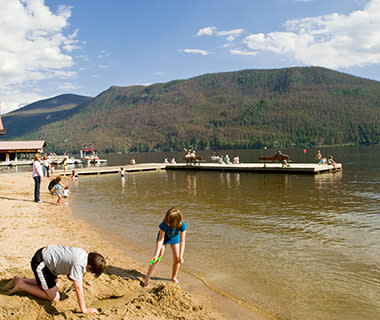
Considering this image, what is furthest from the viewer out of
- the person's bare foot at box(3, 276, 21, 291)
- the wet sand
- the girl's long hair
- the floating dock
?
the floating dock

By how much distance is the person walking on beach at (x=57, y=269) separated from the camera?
4.84 m

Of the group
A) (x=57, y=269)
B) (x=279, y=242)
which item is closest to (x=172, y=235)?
(x=57, y=269)

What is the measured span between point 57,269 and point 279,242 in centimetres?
689

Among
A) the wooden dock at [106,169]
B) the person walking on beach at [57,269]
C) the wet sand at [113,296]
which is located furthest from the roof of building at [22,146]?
the person walking on beach at [57,269]

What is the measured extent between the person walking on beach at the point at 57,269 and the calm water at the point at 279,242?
2.97 meters

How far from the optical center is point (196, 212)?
14.6 m

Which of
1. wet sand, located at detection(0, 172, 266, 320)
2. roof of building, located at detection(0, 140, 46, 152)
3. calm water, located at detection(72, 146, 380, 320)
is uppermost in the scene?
roof of building, located at detection(0, 140, 46, 152)

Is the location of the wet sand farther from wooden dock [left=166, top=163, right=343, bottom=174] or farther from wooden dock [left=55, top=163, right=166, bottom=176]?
wooden dock [left=55, top=163, right=166, bottom=176]

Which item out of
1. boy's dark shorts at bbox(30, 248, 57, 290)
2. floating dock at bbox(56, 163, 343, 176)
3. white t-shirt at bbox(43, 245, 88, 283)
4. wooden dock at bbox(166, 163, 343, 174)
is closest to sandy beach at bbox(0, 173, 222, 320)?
boy's dark shorts at bbox(30, 248, 57, 290)

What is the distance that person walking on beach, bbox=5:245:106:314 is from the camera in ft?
15.9

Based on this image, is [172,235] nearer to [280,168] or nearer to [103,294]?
[103,294]

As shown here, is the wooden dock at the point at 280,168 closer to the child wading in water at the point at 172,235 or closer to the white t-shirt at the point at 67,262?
the child wading in water at the point at 172,235

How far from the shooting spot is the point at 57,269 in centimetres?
494

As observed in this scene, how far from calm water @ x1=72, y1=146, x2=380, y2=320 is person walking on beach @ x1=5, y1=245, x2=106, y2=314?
297cm
